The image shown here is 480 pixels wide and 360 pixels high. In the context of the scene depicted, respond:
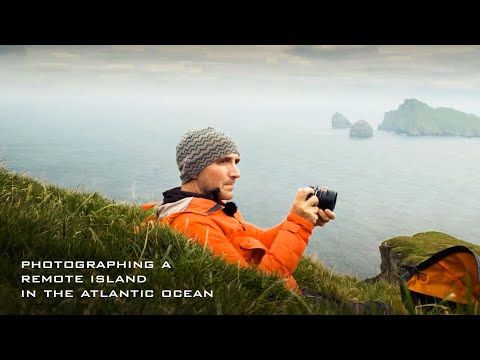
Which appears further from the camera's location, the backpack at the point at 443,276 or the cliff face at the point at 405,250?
the cliff face at the point at 405,250

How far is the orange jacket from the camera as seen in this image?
435 centimetres

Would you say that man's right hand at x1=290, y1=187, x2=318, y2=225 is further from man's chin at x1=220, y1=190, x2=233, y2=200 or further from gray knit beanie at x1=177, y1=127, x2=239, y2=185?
gray knit beanie at x1=177, y1=127, x2=239, y2=185

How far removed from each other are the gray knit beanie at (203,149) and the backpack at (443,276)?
2449 mm

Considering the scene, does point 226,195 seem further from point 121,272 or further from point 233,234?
point 121,272

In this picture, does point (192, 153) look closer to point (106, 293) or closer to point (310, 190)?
point (310, 190)

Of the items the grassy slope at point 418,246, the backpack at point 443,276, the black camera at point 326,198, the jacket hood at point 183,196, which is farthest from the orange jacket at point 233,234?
the grassy slope at point 418,246

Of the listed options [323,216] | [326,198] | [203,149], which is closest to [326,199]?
[326,198]

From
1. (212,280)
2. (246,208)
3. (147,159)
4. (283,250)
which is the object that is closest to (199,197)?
(283,250)

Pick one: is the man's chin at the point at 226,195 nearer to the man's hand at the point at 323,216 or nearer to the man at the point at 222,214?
the man at the point at 222,214

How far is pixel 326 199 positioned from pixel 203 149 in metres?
1.58

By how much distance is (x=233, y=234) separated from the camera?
4.82 m

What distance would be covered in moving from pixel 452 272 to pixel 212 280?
237 cm

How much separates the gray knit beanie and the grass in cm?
112

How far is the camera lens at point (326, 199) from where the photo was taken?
4785 millimetres
